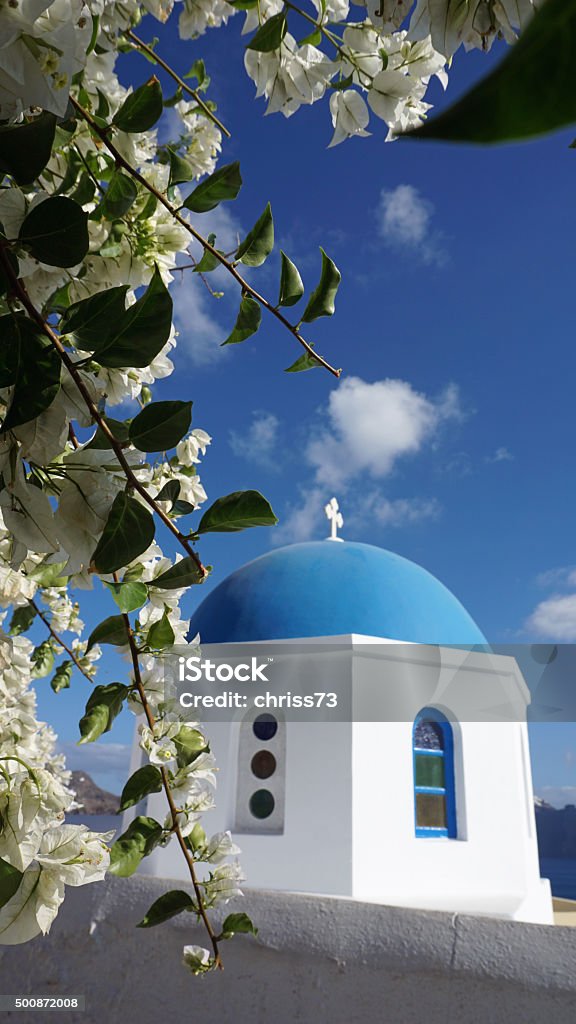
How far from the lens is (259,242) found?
0.83m

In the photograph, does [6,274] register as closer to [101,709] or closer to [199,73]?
[101,709]

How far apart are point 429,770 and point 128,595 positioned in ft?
A: 19.1

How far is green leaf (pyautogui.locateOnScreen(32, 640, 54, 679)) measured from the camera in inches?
76.6

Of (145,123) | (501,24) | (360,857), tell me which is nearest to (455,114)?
(501,24)

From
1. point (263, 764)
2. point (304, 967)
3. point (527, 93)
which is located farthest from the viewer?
point (263, 764)

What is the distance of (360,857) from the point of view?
535cm

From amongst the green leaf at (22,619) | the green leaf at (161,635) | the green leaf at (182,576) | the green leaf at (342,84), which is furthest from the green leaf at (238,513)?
the green leaf at (22,619)

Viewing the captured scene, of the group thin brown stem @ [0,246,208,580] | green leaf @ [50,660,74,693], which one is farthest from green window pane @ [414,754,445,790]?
thin brown stem @ [0,246,208,580]

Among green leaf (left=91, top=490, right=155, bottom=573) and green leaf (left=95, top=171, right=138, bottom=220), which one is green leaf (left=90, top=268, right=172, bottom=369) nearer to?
green leaf (left=91, top=490, right=155, bottom=573)

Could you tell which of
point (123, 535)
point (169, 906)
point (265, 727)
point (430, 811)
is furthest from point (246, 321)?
point (430, 811)

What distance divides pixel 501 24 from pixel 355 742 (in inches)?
216

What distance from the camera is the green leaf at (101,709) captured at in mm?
813

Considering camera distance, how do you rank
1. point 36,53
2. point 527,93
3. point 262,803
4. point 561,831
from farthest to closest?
point 561,831, point 262,803, point 36,53, point 527,93

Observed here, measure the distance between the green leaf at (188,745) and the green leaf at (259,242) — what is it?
54 centimetres
